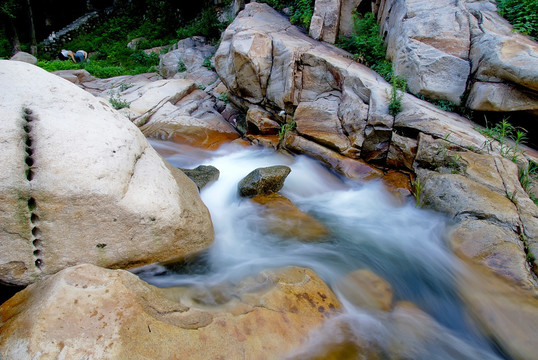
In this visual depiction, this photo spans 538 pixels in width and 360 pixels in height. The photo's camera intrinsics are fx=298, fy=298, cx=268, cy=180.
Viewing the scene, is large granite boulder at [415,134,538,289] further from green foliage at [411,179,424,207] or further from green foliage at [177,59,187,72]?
green foliage at [177,59,187,72]

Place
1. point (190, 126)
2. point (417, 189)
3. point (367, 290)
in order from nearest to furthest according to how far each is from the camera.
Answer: point (367, 290) → point (417, 189) → point (190, 126)

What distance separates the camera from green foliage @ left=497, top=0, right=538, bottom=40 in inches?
250

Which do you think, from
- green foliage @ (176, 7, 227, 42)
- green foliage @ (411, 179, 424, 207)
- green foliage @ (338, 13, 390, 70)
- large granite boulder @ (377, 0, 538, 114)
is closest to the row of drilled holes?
green foliage @ (411, 179, 424, 207)

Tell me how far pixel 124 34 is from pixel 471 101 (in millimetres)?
21302

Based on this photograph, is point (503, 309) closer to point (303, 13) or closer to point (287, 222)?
point (287, 222)

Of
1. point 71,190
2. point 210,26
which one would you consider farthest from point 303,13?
point 71,190

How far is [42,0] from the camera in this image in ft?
71.6

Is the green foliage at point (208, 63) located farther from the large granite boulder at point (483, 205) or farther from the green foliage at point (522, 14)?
the large granite boulder at point (483, 205)

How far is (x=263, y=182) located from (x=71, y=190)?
308 centimetres

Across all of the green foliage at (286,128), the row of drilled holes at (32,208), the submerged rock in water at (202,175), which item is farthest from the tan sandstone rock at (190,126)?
the row of drilled holes at (32,208)

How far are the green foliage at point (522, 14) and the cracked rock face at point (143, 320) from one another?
748cm

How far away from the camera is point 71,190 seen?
2.75 m

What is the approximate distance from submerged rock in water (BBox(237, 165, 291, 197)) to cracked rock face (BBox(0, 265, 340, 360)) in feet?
8.39

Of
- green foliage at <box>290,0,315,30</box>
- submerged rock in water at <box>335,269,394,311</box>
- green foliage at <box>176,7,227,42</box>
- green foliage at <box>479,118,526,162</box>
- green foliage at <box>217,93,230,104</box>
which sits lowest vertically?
green foliage at <box>217,93,230,104</box>
